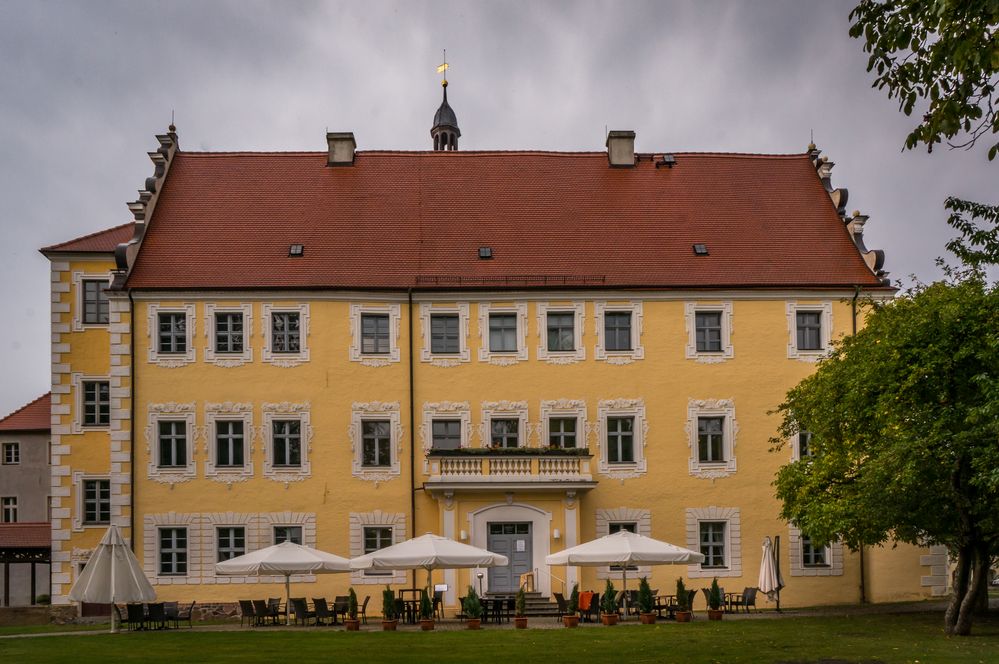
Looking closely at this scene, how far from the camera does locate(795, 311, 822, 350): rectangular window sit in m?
38.2

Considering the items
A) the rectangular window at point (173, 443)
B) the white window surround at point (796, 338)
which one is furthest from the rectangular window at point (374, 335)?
the white window surround at point (796, 338)

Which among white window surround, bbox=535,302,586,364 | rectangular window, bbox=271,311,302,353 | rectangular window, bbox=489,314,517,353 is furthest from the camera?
rectangular window, bbox=489,314,517,353

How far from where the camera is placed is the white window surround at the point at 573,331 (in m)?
37.6

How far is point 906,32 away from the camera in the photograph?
1155 cm

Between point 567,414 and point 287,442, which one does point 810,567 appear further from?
point 287,442

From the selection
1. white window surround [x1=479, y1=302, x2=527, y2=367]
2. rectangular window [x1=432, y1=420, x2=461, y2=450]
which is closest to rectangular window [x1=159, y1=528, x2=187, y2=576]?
rectangular window [x1=432, y1=420, x2=461, y2=450]

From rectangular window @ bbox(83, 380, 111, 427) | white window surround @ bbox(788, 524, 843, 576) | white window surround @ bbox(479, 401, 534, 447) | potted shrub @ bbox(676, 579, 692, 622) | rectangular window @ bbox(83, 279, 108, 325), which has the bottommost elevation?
potted shrub @ bbox(676, 579, 692, 622)

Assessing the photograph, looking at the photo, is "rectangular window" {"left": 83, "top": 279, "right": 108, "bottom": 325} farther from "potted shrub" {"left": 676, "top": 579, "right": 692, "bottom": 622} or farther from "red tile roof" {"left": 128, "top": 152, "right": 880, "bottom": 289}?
"potted shrub" {"left": 676, "top": 579, "right": 692, "bottom": 622}

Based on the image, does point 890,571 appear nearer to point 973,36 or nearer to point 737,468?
point 737,468

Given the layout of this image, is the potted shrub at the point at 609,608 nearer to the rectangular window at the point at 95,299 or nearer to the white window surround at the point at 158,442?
the white window surround at the point at 158,442

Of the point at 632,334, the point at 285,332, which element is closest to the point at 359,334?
the point at 285,332

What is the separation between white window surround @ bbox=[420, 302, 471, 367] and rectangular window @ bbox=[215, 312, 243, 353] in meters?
5.46

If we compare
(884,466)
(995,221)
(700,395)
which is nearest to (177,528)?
(700,395)

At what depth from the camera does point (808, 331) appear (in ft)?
125
